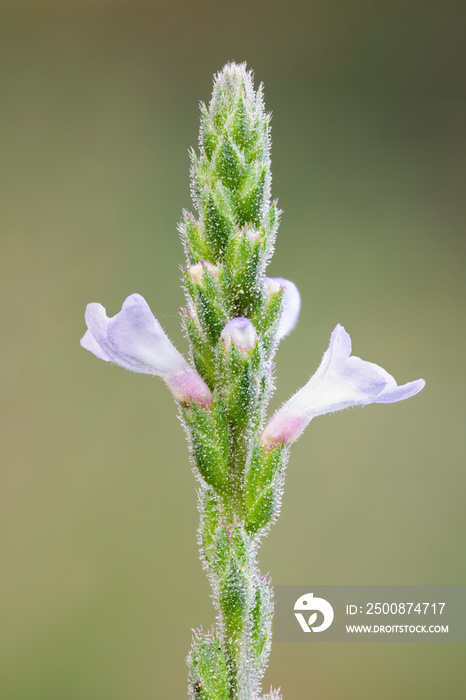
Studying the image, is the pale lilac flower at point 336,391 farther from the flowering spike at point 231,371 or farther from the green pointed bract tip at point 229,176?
the green pointed bract tip at point 229,176

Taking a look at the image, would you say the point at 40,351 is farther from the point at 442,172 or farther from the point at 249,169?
the point at 249,169

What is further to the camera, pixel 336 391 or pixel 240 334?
pixel 336 391

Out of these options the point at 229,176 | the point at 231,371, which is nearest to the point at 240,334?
the point at 231,371

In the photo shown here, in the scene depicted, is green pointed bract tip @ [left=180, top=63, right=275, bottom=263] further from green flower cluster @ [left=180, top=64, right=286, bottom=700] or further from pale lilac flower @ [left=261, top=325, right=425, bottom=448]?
pale lilac flower @ [left=261, top=325, right=425, bottom=448]

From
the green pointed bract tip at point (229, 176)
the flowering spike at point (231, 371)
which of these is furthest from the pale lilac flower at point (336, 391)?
the green pointed bract tip at point (229, 176)

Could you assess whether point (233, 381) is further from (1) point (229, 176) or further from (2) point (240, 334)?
(1) point (229, 176)

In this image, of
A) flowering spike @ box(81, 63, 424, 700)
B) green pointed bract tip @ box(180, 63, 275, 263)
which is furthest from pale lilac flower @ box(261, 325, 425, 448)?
green pointed bract tip @ box(180, 63, 275, 263)
